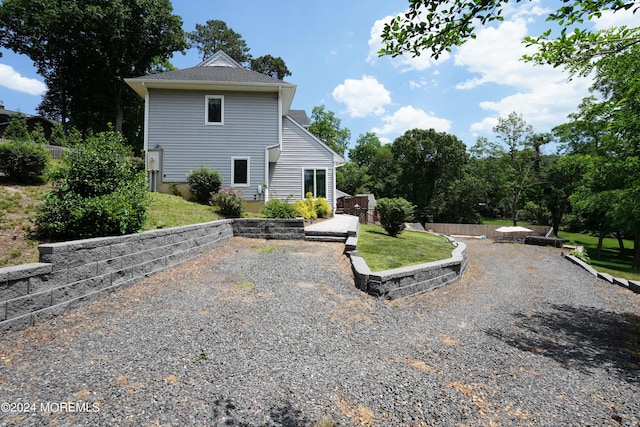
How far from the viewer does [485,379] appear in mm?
3357

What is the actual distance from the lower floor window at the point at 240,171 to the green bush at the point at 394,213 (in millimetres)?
6252

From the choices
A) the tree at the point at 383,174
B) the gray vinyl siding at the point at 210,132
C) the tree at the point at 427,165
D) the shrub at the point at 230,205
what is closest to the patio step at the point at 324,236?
the shrub at the point at 230,205

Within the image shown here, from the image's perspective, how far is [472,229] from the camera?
3222cm

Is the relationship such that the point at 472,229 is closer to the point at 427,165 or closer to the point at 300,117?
the point at 427,165

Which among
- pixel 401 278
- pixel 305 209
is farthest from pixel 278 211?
pixel 401 278

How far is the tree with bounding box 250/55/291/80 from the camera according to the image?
38625 mm

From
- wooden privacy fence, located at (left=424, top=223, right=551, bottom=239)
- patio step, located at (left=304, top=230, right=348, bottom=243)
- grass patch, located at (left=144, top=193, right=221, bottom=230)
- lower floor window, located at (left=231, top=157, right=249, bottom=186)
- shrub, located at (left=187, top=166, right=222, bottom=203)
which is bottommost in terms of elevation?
wooden privacy fence, located at (left=424, top=223, right=551, bottom=239)

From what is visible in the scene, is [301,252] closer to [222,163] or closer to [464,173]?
[222,163]

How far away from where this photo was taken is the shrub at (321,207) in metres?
15.0

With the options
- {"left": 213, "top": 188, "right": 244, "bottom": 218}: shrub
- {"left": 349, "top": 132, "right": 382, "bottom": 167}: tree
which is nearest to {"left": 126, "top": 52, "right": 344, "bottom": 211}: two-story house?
{"left": 213, "top": 188, "right": 244, "bottom": 218}: shrub

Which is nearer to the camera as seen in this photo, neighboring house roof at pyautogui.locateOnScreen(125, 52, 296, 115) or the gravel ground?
the gravel ground

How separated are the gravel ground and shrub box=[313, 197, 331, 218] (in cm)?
890

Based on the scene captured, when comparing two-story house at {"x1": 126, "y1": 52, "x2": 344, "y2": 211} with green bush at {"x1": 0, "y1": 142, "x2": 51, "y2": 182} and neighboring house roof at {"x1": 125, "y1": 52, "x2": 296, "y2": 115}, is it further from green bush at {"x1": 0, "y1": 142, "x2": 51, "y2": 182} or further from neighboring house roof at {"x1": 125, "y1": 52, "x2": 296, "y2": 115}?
green bush at {"x1": 0, "y1": 142, "x2": 51, "y2": 182}

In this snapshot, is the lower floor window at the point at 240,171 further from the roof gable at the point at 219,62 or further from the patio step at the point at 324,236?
the roof gable at the point at 219,62
